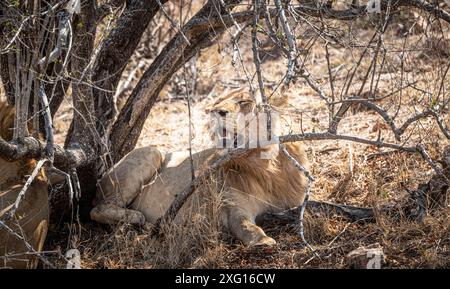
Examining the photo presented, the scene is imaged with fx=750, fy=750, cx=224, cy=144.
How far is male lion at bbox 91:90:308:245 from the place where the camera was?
5.46 metres

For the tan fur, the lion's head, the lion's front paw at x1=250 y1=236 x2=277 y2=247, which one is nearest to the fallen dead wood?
the lion's front paw at x1=250 y1=236 x2=277 y2=247

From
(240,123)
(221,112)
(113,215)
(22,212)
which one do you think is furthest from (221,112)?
(22,212)

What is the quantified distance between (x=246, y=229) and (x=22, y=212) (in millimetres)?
1500

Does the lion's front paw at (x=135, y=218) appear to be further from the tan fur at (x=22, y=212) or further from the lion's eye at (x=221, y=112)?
the lion's eye at (x=221, y=112)

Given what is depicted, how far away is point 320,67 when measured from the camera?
873 centimetres

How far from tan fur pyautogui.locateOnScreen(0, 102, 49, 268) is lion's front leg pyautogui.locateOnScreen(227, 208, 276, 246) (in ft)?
4.30

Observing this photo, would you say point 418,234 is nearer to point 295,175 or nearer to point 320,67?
point 295,175

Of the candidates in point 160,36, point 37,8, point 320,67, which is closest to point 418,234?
point 37,8

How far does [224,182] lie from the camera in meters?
5.34

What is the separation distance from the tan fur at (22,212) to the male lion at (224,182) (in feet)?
1.97

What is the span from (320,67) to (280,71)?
1.60 ft

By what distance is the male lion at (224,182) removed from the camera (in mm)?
5465

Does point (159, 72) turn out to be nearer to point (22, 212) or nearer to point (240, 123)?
point (240, 123)

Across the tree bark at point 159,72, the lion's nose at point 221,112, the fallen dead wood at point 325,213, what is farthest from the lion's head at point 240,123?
the fallen dead wood at point 325,213
